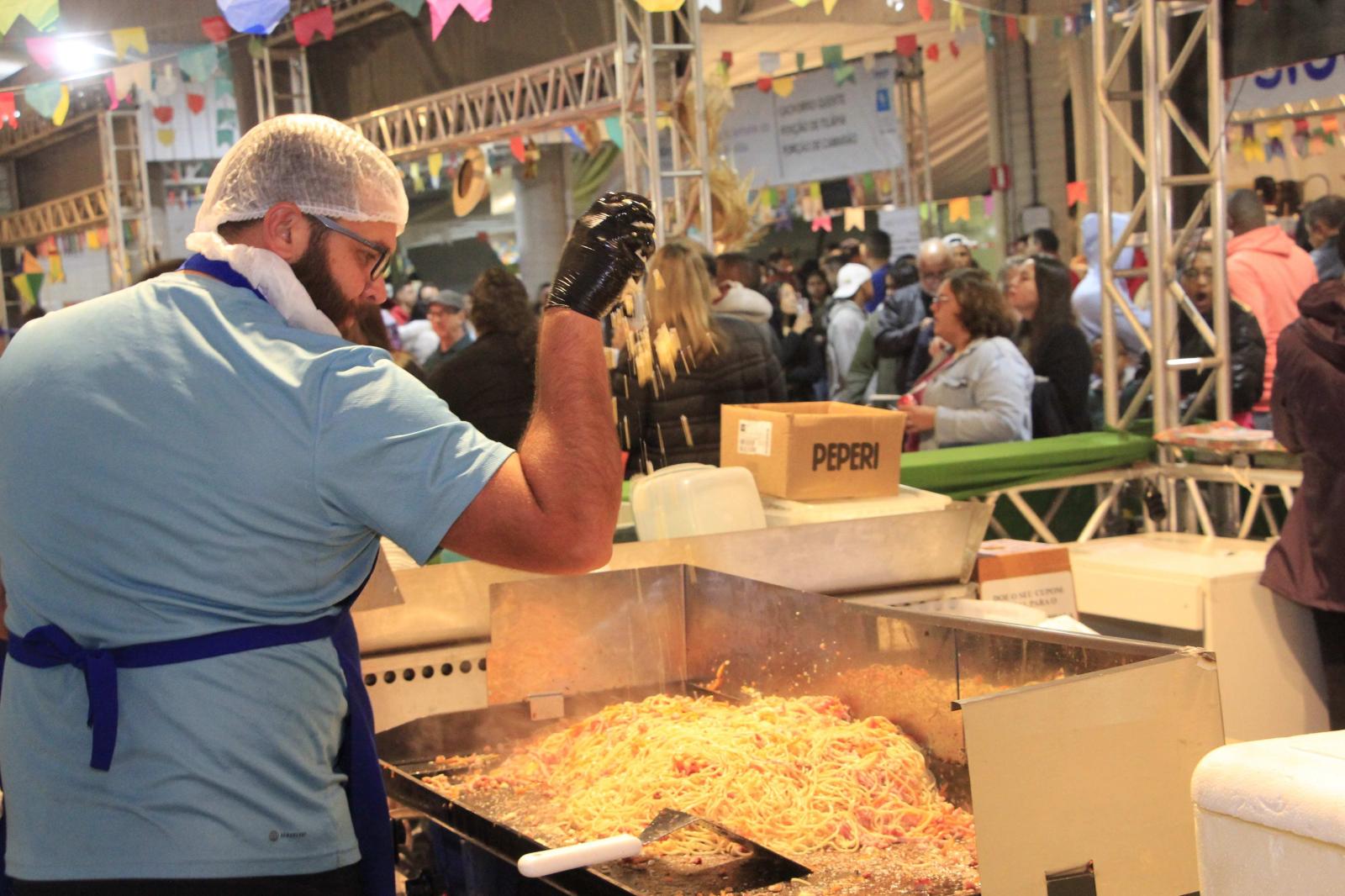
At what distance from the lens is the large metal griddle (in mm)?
1727

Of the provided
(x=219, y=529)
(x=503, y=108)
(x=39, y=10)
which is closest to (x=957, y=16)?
(x=503, y=108)

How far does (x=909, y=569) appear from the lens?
10.2 ft

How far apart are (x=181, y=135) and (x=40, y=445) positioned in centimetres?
1502

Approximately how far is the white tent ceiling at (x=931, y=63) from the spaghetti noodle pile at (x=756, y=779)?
7150mm

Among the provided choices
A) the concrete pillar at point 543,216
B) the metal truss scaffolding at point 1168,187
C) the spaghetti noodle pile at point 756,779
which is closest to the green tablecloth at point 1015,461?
the metal truss scaffolding at point 1168,187

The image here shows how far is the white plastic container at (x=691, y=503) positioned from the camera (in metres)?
3.21

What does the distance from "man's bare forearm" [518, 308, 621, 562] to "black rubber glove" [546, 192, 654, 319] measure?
0.03 m

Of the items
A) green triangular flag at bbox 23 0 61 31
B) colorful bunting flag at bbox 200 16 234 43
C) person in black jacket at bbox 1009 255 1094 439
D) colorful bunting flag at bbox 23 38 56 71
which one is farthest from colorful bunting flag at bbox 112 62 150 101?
person in black jacket at bbox 1009 255 1094 439

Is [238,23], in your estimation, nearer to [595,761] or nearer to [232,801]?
[595,761]

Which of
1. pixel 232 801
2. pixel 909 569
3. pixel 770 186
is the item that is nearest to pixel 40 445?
pixel 232 801

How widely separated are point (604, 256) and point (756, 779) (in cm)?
96

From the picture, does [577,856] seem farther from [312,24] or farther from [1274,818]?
[312,24]

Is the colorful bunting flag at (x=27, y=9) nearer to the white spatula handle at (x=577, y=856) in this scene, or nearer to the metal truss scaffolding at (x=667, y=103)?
the metal truss scaffolding at (x=667, y=103)

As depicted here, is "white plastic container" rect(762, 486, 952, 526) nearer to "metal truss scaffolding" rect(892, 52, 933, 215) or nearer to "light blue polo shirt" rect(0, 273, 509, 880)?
"light blue polo shirt" rect(0, 273, 509, 880)
